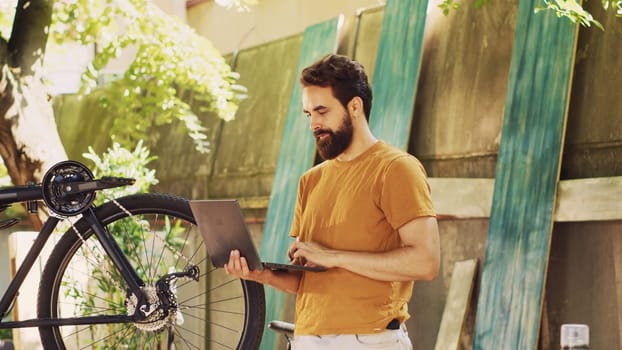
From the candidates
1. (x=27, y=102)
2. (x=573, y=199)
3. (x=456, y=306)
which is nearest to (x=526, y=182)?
(x=573, y=199)

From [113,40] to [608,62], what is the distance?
2.76 metres

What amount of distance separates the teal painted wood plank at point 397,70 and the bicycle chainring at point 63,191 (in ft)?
7.77

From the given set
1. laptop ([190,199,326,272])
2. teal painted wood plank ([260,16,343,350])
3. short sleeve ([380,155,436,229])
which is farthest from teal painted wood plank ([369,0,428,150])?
laptop ([190,199,326,272])

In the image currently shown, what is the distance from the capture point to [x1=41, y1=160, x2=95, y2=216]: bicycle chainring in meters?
2.63

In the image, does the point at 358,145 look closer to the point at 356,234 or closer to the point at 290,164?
the point at 356,234

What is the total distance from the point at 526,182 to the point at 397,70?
1062mm

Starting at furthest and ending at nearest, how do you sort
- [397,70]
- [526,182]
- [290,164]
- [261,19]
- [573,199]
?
[261,19]
[290,164]
[397,70]
[526,182]
[573,199]

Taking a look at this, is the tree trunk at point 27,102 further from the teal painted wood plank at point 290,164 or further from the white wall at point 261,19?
the white wall at point 261,19

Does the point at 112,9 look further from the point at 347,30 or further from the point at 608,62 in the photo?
the point at 608,62

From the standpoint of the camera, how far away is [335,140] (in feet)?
8.18

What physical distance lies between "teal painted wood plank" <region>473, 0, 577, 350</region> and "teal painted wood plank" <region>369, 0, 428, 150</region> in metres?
0.62

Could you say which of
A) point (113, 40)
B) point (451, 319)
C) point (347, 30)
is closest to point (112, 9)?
point (113, 40)

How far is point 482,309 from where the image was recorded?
4.24 meters

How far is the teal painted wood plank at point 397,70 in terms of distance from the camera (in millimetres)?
4816
